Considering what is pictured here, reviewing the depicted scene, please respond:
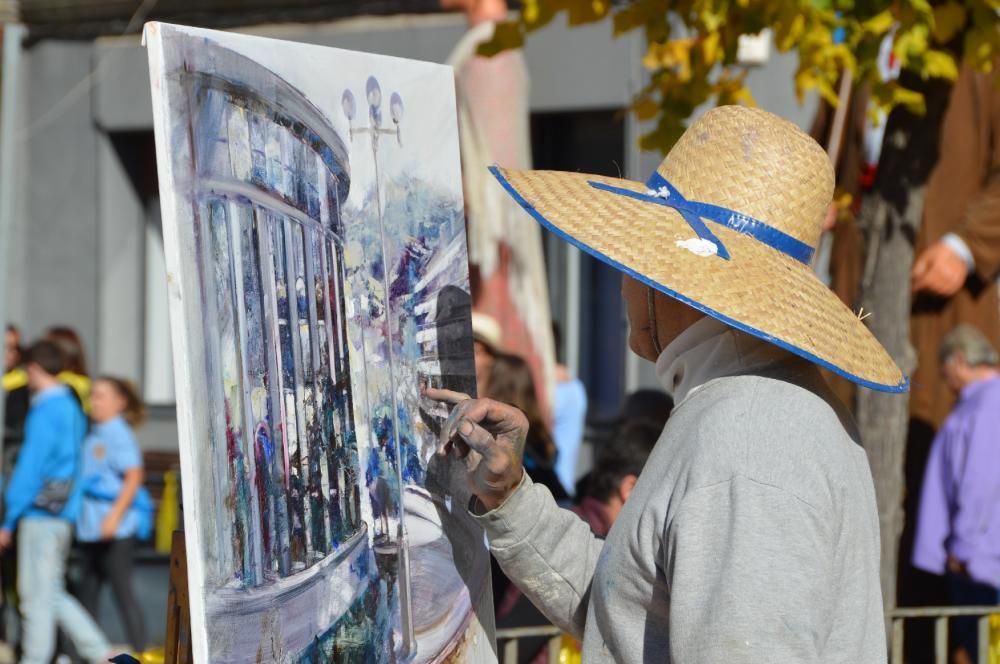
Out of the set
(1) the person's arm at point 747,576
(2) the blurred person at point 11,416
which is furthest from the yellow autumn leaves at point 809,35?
(2) the blurred person at point 11,416

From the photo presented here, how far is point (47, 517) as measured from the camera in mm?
6195

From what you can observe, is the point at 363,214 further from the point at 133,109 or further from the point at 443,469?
the point at 133,109

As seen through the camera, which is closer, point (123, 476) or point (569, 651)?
point (569, 651)

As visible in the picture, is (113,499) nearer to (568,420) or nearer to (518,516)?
(568,420)

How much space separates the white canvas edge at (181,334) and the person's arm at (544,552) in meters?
0.56

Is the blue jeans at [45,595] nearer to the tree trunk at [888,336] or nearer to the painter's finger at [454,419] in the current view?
the tree trunk at [888,336]

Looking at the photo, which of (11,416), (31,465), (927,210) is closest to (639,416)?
(927,210)

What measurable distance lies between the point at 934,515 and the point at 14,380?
5137mm

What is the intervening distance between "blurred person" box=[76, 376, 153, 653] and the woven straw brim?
490cm

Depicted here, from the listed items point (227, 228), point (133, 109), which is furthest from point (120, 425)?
point (227, 228)

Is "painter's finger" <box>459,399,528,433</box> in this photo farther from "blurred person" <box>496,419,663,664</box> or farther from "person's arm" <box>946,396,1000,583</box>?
"person's arm" <box>946,396,1000,583</box>

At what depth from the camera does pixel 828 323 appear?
182cm

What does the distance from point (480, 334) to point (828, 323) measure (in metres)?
2.69

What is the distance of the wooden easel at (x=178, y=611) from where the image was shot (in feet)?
6.63
